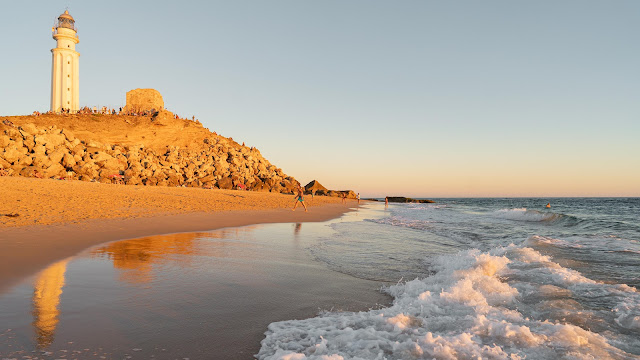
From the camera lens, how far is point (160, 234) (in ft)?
34.7

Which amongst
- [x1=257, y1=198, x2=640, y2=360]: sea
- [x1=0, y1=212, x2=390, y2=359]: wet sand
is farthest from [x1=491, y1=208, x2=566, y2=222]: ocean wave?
[x1=0, y1=212, x2=390, y2=359]: wet sand

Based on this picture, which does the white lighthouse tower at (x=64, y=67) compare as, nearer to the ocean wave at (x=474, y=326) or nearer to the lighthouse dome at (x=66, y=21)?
the lighthouse dome at (x=66, y=21)

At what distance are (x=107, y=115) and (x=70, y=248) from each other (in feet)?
191

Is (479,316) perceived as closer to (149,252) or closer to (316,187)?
(149,252)

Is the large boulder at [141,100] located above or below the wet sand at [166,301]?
above

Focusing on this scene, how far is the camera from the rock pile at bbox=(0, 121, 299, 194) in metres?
30.3

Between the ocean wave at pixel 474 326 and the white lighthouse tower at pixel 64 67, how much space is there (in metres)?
68.5

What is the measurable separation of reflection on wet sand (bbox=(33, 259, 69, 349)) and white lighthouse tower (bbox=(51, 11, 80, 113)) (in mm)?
64533

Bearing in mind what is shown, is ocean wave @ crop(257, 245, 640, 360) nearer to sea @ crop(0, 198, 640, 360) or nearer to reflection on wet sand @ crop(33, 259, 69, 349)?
sea @ crop(0, 198, 640, 360)

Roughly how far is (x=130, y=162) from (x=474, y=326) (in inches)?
1637

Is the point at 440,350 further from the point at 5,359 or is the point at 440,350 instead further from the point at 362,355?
the point at 5,359

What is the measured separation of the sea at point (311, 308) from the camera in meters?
3.25

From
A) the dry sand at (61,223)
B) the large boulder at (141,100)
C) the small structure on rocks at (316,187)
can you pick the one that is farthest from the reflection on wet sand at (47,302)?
the large boulder at (141,100)

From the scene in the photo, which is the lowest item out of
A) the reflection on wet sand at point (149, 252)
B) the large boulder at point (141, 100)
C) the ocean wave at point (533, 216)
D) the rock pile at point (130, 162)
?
the ocean wave at point (533, 216)
